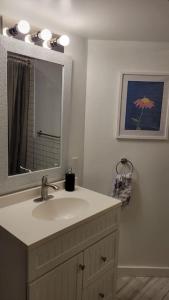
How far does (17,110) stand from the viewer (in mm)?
1451

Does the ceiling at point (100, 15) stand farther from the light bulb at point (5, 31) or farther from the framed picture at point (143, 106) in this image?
the framed picture at point (143, 106)

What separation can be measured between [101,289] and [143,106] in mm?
1371

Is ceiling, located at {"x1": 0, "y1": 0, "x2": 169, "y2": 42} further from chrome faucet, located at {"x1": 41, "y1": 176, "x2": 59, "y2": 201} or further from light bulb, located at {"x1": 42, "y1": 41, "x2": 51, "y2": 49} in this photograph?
chrome faucet, located at {"x1": 41, "y1": 176, "x2": 59, "y2": 201}

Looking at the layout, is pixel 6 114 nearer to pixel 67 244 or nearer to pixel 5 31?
pixel 5 31

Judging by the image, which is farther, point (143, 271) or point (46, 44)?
point (143, 271)

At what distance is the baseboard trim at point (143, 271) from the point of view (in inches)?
83.8

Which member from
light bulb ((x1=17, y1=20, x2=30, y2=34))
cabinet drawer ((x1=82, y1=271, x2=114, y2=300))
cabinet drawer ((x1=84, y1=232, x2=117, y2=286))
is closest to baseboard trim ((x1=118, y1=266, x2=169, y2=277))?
cabinet drawer ((x1=82, y1=271, x2=114, y2=300))

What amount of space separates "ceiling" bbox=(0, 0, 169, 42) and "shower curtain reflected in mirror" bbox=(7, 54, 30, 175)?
0.28m

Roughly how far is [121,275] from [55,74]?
1856 mm

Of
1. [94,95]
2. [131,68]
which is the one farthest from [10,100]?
[131,68]

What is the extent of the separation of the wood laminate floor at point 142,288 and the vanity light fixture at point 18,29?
82.8 inches

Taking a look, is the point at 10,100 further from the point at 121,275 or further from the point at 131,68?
the point at 121,275

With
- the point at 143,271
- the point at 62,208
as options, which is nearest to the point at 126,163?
the point at 62,208

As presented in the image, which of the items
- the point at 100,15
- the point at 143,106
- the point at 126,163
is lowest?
the point at 126,163
